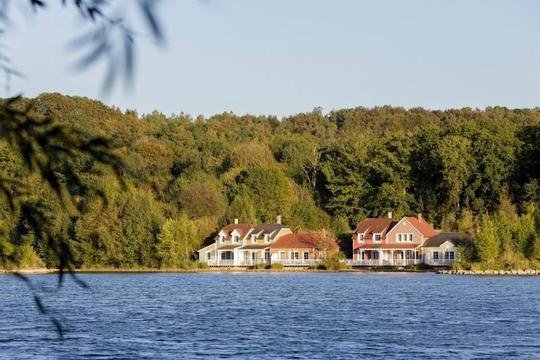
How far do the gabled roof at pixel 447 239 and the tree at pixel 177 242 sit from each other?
680 inches

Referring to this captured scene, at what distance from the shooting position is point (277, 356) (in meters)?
23.4

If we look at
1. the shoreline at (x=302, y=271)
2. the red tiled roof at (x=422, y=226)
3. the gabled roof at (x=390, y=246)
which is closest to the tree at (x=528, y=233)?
the shoreline at (x=302, y=271)

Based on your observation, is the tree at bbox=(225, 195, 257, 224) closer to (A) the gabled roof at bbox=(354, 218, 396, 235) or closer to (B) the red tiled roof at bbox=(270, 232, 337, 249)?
(B) the red tiled roof at bbox=(270, 232, 337, 249)

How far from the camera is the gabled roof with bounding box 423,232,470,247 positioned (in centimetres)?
7169

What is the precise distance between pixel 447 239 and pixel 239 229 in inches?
652

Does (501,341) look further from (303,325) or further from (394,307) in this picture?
Result: (394,307)

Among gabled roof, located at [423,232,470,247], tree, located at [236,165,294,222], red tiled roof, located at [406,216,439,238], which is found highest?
tree, located at [236,165,294,222]

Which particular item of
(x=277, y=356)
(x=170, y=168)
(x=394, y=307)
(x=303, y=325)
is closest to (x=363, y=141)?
(x=170, y=168)

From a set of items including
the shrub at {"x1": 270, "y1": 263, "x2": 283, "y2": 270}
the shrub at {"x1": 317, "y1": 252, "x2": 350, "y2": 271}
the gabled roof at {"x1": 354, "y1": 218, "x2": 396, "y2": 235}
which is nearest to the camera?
the gabled roof at {"x1": 354, "y1": 218, "x2": 396, "y2": 235}

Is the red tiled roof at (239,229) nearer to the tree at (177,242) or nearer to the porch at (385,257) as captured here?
the tree at (177,242)

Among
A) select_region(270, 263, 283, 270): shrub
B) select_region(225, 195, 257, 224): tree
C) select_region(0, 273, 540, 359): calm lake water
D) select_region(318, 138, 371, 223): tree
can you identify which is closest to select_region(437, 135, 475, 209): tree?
select_region(318, 138, 371, 223): tree

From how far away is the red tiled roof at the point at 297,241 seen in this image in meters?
77.3

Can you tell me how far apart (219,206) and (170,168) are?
615 centimetres

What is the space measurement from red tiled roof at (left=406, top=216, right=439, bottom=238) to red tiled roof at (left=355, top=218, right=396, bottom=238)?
4.81 feet
